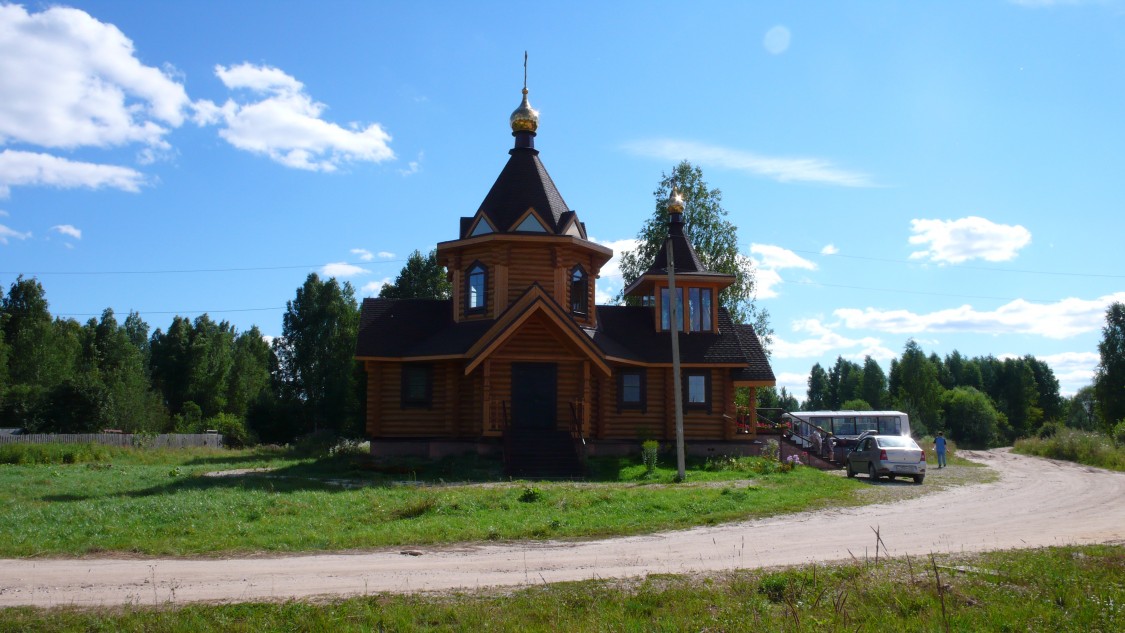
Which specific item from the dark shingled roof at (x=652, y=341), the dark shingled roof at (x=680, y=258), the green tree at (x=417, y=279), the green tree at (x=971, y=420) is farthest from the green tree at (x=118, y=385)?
the green tree at (x=971, y=420)

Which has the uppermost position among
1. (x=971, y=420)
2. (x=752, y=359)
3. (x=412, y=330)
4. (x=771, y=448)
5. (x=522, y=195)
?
(x=522, y=195)

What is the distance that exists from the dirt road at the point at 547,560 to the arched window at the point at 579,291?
12.5 m

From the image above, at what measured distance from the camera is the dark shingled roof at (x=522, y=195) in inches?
1019

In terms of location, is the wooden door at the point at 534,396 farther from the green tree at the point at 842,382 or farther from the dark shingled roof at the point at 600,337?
the green tree at the point at 842,382

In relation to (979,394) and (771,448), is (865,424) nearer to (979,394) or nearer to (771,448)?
(771,448)

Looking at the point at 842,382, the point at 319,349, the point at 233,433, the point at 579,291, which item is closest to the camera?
the point at 579,291

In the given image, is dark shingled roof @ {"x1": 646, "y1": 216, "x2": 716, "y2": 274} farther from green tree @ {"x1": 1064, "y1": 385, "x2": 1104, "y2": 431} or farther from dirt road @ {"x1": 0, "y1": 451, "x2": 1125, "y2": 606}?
green tree @ {"x1": 1064, "y1": 385, "x2": 1104, "y2": 431}

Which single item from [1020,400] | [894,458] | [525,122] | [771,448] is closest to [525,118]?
[525,122]

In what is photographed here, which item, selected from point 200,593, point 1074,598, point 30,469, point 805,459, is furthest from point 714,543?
point 30,469

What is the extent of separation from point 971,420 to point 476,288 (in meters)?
63.9

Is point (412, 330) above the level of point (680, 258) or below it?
below

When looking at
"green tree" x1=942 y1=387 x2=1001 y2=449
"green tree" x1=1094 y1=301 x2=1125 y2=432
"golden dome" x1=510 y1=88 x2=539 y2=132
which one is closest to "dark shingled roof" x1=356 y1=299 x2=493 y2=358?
"golden dome" x1=510 y1=88 x2=539 y2=132

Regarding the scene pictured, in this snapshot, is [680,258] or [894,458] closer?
[894,458]

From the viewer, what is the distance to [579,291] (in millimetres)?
26891
